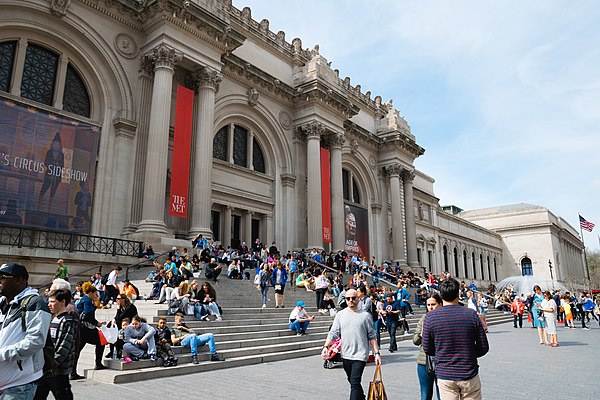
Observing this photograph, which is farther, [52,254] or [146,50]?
[146,50]

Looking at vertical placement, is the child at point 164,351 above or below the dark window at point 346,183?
below

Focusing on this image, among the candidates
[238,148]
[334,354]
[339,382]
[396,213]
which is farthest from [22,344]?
[396,213]

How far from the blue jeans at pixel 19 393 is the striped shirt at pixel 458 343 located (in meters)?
3.20

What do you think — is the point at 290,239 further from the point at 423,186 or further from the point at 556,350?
the point at 423,186

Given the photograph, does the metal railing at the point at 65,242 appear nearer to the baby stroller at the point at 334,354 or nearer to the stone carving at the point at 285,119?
the baby stroller at the point at 334,354

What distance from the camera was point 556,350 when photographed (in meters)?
12.1

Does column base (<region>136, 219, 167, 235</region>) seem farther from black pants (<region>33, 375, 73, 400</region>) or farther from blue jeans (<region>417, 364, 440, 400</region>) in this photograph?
blue jeans (<region>417, 364, 440, 400</region>)

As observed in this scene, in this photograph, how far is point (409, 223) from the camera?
1468 inches

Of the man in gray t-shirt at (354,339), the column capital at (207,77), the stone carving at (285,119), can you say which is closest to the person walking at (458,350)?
the man in gray t-shirt at (354,339)

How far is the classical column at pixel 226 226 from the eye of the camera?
2477 centimetres

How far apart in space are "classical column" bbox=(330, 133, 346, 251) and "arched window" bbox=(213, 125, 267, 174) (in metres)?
5.05

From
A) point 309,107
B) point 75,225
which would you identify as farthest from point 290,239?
point 75,225

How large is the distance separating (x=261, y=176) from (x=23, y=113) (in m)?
13.6

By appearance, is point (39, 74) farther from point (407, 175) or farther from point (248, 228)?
point (407, 175)
